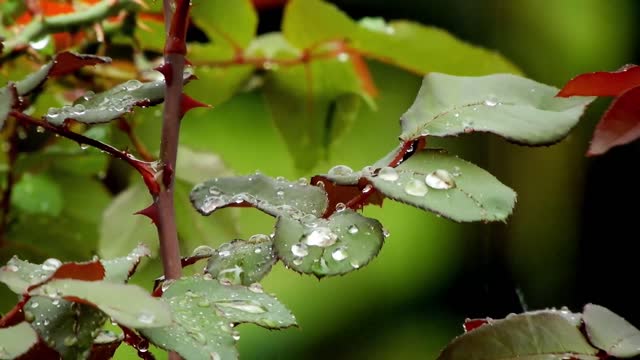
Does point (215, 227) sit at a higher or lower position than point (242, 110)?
higher

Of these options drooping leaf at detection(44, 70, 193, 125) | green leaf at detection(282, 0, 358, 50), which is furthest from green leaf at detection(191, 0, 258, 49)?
drooping leaf at detection(44, 70, 193, 125)

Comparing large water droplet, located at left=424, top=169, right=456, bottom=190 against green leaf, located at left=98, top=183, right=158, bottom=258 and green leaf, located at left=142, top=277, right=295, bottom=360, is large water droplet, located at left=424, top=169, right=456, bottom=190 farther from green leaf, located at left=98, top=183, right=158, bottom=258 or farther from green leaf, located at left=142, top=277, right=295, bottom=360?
green leaf, located at left=98, top=183, right=158, bottom=258

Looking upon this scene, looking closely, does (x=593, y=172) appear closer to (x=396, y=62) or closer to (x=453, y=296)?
(x=453, y=296)

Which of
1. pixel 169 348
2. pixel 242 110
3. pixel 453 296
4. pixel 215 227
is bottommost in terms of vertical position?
pixel 453 296

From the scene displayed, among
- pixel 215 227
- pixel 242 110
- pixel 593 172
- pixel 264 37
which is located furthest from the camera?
pixel 593 172

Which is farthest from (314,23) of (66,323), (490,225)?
(490,225)

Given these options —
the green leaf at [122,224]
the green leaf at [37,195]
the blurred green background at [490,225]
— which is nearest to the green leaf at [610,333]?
the green leaf at [122,224]

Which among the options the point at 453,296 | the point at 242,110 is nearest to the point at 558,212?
the point at 453,296
